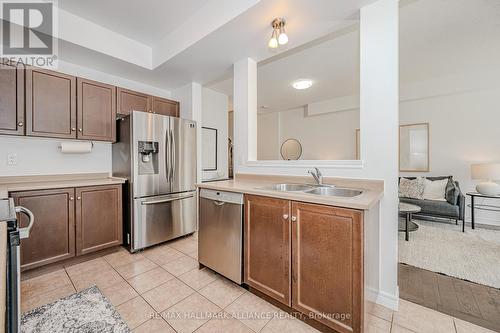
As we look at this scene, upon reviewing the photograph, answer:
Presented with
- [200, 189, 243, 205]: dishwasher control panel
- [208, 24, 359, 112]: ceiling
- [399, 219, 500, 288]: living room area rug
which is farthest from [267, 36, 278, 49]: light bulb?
[399, 219, 500, 288]: living room area rug

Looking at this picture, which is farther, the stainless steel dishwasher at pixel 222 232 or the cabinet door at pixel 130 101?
the cabinet door at pixel 130 101

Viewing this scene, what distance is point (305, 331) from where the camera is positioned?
1393 mm

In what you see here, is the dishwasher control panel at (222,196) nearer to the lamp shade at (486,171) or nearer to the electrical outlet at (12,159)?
the electrical outlet at (12,159)

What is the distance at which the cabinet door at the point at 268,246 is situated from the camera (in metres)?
1.49

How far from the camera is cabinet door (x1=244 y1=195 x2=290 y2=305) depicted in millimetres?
1493

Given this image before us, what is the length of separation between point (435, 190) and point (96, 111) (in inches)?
213

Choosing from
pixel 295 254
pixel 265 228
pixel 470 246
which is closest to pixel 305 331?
pixel 295 254

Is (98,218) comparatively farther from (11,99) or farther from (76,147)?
(11,99)

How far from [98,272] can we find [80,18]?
2654 mm

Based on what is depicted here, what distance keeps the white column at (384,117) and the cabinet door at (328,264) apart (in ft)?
2.05

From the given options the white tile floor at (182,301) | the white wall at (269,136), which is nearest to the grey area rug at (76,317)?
the white tile floor at (182,301)

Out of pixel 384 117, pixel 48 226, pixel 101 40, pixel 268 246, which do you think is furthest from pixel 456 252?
pixel 101 40

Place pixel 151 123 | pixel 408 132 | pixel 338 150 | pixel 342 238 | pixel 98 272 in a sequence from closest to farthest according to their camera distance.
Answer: pixel 342 238, pixel 98 272, pixel 151 123, pixel 408 132, pixel 338 150

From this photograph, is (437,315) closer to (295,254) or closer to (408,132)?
(295,254)
